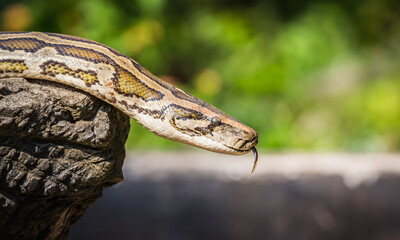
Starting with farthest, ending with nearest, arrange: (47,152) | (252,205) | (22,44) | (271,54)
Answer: (271,54)
(252,205)
(22,44)
(47,152)

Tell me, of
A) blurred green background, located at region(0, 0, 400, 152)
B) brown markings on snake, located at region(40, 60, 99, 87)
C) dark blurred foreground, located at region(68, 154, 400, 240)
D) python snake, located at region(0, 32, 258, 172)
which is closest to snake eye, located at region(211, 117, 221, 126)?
python snake, located at region(0, 32, 258, 172)

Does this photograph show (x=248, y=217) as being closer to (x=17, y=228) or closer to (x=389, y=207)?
(x=389, y=207)

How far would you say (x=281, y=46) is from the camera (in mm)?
8336

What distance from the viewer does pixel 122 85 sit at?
2.65 m

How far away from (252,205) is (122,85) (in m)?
2.45

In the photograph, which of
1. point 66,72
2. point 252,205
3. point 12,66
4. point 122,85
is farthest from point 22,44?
point 252,205

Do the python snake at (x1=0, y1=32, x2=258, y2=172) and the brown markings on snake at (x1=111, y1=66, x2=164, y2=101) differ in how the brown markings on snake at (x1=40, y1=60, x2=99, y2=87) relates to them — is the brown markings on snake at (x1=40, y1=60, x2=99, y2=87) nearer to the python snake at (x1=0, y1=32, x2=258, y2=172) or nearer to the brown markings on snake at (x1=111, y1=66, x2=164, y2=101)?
the python snake at (x1=0, y1=32, x2=258, y2=172)

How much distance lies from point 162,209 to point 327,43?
17.2 ft

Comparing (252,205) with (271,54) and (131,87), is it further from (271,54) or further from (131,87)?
(271,54)

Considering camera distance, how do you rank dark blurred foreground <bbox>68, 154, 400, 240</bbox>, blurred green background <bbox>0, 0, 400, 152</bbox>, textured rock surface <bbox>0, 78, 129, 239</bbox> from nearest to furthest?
textured rock surface <bbox>0, 78, 129, 239</bbox>, dark blurred foreground <bbox>68, 154, 400, 240</bbox>, blurred green background <bbox>0, 0, 400, 152</bbox>

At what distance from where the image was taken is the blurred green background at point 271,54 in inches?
267

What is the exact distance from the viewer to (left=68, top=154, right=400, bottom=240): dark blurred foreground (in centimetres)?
459

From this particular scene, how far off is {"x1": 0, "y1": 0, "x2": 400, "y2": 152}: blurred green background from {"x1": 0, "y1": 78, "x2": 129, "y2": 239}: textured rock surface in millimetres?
3723

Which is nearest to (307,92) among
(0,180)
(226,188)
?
(226,188)
